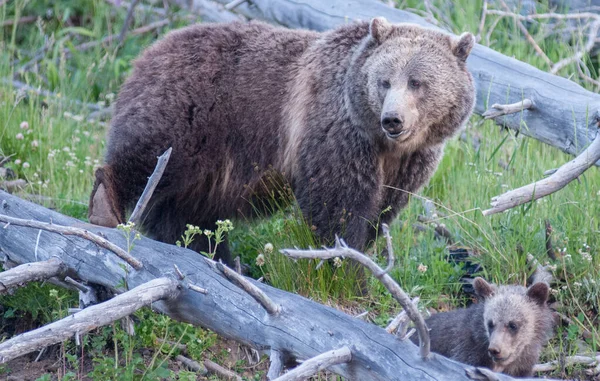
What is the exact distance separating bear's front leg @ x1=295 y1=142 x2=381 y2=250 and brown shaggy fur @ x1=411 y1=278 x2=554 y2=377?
0.87 m

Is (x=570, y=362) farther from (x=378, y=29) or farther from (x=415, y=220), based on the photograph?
(x=378, y=29)

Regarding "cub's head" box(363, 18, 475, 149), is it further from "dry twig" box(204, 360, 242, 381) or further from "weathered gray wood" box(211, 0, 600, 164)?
"dry twig" box(204, 360, 242, 381)

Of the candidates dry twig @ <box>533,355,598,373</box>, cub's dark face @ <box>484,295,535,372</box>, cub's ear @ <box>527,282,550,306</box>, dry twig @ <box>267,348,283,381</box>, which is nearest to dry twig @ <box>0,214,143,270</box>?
dry twig @ <box>267,348,283,381</box>

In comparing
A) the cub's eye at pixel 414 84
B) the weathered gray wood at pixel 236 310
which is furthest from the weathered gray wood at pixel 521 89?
the weathered gray wood at pixel 236 310

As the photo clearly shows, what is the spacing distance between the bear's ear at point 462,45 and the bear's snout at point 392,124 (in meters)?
0.75

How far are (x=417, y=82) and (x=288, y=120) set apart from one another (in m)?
0.93

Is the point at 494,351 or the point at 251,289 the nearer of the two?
→ the point at 251,289

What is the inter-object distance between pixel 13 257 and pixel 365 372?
2370mm

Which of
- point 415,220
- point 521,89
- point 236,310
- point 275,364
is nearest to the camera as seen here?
point 275,364

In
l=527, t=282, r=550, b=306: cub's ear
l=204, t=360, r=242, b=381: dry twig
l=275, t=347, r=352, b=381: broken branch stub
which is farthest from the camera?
l=204, t=360, r=242, b=381: dry twig

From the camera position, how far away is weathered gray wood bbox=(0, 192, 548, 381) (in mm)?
3326

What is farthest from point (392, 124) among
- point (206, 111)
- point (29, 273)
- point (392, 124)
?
point (29, 273)

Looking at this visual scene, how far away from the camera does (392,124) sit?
478 cm

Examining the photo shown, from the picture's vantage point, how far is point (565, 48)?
786 cm
